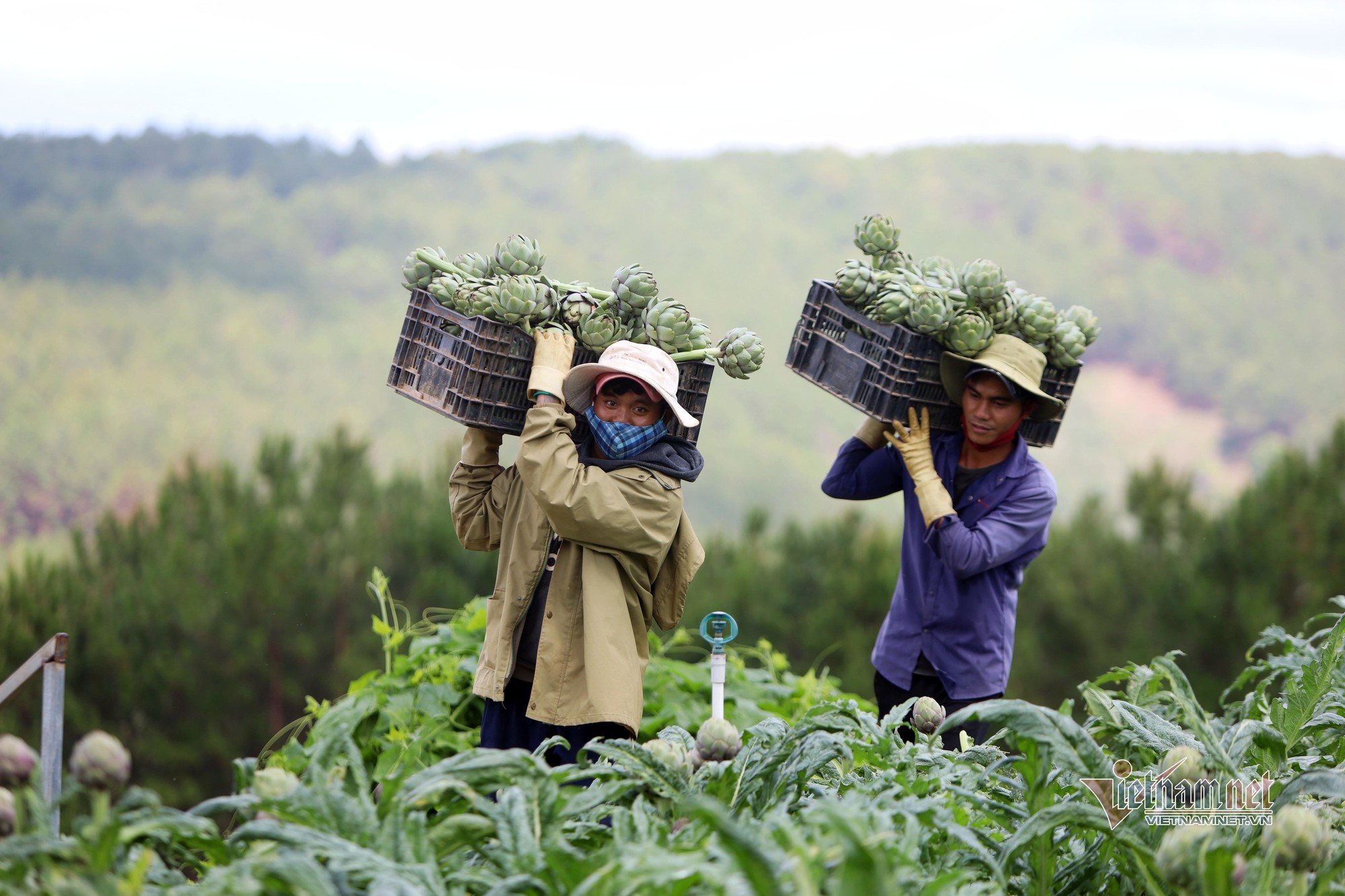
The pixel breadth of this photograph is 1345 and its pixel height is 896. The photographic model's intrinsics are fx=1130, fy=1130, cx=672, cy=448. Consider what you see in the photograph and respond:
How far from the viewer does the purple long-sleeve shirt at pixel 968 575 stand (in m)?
3.09

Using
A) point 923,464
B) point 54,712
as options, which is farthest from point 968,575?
point 54,712

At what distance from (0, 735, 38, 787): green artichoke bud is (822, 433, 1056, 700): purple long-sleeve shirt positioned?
2.28 meters

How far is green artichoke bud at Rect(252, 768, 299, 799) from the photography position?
4.84 feet

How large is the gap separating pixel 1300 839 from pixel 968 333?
1897 mm

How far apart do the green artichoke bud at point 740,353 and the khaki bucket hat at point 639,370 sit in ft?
0.52

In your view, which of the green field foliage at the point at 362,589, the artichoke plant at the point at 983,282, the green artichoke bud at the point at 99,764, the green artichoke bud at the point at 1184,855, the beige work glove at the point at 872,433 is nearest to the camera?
the green artichoke bud at the point at 99,764

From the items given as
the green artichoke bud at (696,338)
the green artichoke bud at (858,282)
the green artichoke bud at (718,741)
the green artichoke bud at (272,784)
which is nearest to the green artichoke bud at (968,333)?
the green artichoke bud at (858,282)

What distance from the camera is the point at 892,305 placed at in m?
3.11

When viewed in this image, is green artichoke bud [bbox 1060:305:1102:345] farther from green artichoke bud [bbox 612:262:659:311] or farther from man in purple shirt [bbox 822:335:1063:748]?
green artichoke bud [bbox 612:262:659:311]

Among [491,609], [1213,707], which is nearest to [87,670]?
[491,609]

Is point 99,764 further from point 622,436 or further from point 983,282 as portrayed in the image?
point 983,282

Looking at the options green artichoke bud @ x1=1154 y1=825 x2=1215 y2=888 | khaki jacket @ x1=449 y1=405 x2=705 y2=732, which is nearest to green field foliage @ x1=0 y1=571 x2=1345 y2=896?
green artichoke bud @ x1=1154 y1=825 x2=1215 y2=888

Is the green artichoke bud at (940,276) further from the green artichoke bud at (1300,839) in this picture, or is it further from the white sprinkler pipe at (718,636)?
the green artichoke bud at (1300,839)

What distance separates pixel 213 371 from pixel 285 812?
2103cm
